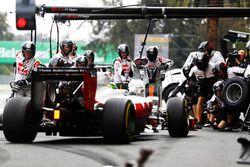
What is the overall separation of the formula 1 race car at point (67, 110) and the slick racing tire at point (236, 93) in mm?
4647

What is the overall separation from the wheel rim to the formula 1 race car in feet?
16.0

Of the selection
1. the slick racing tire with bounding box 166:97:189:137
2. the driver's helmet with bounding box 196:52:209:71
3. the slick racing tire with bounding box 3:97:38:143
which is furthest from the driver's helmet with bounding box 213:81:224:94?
the slick racing tire with bounding box 3:97:38:143

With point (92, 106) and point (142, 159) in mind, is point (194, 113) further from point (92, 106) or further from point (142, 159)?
point (142, 159)

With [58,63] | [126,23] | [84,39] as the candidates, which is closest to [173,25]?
[126,23]

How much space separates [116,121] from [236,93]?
19.1ft

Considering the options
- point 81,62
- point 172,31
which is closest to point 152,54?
point 81,62

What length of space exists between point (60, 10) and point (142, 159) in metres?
13.7

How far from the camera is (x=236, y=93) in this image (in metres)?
17.7

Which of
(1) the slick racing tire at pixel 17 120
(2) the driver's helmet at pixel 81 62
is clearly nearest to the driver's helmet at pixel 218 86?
(2) the driver's helmet at pixel 81 62

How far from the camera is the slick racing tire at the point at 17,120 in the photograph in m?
12.6

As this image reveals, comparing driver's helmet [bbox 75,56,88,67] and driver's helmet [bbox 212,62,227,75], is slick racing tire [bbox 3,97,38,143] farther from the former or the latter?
driver's helmet [bbox 212,62,227,75]

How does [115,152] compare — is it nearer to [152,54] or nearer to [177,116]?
[177,116]

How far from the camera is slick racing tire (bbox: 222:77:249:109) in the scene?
17281mm

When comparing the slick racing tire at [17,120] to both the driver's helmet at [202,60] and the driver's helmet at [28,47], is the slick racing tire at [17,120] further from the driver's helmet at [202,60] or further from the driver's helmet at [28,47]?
the driver's helmet at [202,60]
